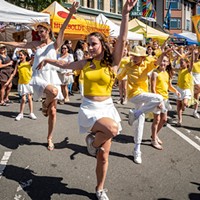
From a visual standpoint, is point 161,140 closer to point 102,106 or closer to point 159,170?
point 159,170

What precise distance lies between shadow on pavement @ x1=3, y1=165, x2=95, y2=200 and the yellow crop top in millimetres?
1197

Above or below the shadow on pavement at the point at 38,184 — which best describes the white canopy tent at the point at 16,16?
above

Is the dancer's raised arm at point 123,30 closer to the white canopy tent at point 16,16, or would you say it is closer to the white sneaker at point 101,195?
the white sneaker at point 101,195

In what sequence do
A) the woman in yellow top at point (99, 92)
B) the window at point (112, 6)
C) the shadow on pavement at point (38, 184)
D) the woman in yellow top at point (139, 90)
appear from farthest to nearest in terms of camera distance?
the window at point (112, 6) < the woman in yellow top at point (139, 90) < the shadow on pavement at point (38, 184) < the woman in yellow top at point (99, 92)

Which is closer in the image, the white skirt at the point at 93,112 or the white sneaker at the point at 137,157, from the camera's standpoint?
the white skirt at the point at 93,112

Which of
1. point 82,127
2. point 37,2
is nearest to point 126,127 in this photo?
point 82,127

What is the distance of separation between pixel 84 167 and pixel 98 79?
156cm

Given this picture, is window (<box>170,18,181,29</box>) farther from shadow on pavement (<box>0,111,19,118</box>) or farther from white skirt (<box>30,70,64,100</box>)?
white skirt (<box>30,70,64,100</box>)

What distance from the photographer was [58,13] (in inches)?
436

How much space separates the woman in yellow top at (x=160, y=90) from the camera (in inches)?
202

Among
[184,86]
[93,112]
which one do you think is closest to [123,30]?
[93,112]

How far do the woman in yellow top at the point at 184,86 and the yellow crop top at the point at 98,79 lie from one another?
13.7 ft

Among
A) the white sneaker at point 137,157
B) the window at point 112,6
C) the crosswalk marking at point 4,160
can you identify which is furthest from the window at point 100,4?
the white sneaker at point 137,157

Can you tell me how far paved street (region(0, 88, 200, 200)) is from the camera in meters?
3.41
